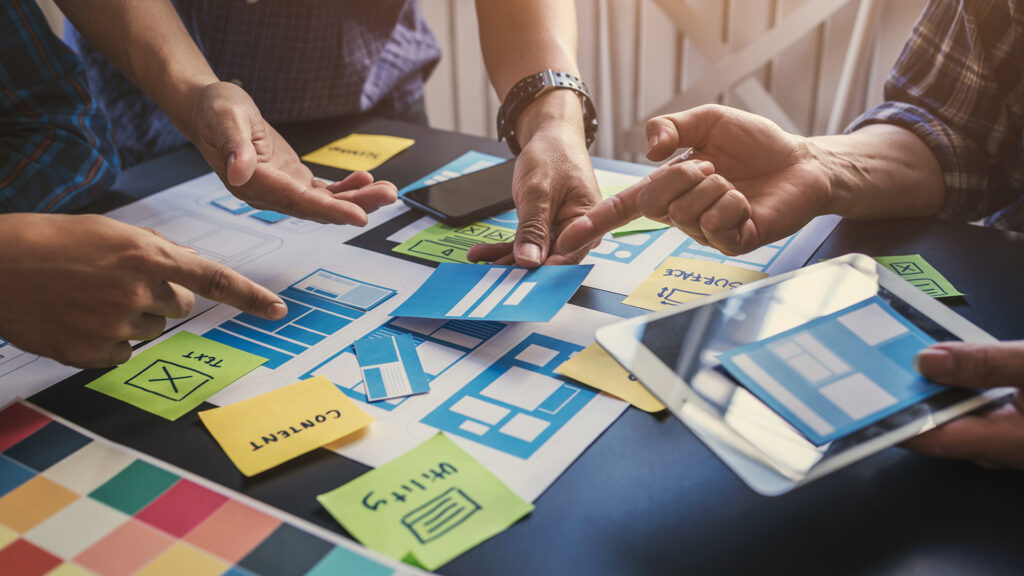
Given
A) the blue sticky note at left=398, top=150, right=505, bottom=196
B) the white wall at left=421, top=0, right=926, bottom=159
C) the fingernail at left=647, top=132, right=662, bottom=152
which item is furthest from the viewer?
the white wall at left=421, top=0, right=926, bottom=159

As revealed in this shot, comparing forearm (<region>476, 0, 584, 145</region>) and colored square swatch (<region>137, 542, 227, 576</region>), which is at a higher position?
forearm (<region>476, 0, 584, 145</region>)

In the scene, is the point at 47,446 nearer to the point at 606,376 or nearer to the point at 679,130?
the point at 606,376

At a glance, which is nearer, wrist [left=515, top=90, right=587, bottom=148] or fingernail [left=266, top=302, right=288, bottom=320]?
fingernail [left=266, top=302, right=288, bottom=320]

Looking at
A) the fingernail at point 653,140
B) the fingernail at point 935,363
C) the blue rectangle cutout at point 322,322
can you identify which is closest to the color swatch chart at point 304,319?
the blue rectangle cutout at point 322,322

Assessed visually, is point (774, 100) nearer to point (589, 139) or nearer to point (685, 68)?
point (685, 68)

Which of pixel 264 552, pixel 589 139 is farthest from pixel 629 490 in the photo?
pixel 589 139

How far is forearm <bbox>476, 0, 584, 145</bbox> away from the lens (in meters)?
0.98

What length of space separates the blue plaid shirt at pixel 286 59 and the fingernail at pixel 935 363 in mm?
977

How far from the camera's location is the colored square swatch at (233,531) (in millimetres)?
445

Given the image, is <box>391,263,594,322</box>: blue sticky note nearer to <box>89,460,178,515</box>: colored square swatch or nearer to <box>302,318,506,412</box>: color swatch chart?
<box>302,318,506,412</box>: color swatch chart

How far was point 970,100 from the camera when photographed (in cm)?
85

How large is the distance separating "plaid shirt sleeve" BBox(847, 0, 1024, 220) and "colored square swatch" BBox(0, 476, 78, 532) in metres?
0.95

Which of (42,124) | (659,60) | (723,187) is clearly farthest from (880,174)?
(659,60)

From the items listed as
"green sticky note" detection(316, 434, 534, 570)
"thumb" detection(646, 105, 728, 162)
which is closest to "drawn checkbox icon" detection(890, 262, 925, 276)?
"thumb" detection(646, 105, 728, 162)
